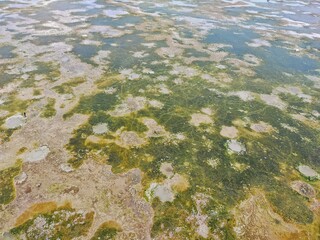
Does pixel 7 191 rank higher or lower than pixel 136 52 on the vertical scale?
higher

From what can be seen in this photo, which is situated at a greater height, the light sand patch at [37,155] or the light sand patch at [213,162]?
the light sand patch at [37,155]

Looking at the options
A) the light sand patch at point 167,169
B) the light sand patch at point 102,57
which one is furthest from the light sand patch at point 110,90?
the light sand patch at point 167,169

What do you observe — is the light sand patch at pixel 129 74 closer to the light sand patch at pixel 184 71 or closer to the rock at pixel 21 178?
the light sand patch at pixel 184 71

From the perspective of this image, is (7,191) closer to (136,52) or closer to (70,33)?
(136,52)

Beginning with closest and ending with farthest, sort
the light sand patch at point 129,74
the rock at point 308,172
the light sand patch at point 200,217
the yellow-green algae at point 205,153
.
→ the light sand patch at point 200,217
the yellow-green algae at point 205,153
the rock at point 308,172
the light sand patch at point 129,74

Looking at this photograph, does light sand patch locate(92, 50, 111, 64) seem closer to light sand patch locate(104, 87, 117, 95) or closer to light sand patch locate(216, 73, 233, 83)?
light sand patch locate(104, 87, 117, 95)

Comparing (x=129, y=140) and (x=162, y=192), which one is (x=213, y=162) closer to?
(x=162, y=192)

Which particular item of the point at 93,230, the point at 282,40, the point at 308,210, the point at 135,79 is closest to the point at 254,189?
the point at 308,210
